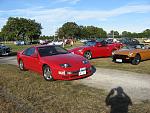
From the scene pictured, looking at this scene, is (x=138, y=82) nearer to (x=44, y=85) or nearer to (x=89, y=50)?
(x=44, y=85)

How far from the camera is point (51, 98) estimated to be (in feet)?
23.6

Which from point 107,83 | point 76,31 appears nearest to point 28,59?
point 107,83

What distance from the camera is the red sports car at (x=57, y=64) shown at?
9.65 m

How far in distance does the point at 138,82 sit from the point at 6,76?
5.44 meters

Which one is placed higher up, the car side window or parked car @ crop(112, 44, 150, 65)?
the car side window

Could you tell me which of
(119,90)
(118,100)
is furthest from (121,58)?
(118,100)

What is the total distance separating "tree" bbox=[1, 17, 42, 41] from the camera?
281ft

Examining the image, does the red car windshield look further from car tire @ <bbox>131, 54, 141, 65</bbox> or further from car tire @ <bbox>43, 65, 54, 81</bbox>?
car tire @ <bbox>131, 54, 141, 65</bbox>

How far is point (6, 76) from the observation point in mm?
11148

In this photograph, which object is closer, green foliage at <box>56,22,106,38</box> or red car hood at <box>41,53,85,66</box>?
red car hood at <box>41,53,85,66</box>

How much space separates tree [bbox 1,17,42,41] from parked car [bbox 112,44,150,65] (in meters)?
72.6

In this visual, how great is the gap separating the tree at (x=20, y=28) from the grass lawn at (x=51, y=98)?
256 ft

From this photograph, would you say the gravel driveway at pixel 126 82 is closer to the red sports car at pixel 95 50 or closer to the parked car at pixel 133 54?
the parked car at pixel 133 54

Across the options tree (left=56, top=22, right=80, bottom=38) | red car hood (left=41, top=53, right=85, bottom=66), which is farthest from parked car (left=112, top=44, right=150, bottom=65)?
tree (left=56, top=22, right=80, bottom=38)
